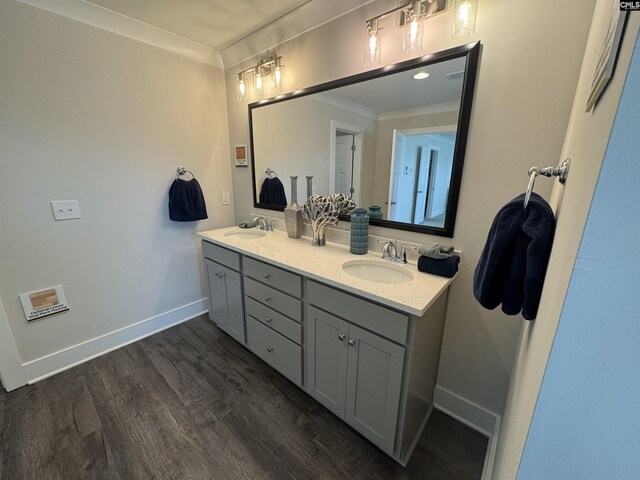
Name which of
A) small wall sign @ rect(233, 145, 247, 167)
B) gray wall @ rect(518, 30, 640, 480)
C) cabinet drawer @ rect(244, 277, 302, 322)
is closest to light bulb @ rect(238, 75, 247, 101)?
small wall sign @ rect(233, 145, 247, 167)

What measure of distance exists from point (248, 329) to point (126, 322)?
1076mm

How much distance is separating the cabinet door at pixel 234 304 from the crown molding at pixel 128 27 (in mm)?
1745

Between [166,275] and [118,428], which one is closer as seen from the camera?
[118,428]

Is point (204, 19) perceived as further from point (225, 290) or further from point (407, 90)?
point (225, 290)

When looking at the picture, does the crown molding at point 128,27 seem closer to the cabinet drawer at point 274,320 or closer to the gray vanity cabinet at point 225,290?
the gray vanity cabinet at point 225,290

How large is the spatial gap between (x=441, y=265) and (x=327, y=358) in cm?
76

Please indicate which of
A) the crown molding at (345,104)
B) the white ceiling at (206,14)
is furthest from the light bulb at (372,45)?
the white ceiling at (206,14)

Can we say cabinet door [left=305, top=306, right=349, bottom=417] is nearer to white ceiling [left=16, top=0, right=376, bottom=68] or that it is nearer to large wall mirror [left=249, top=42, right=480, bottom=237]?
large wall mirror [left=249, top=42, right=480, bottom=237]

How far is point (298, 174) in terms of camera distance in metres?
2.04

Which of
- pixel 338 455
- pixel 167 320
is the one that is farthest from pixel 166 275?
pixel 338 455

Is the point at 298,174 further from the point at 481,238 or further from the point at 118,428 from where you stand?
the point at 118,428

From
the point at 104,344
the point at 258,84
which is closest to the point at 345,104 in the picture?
the point at 258,84

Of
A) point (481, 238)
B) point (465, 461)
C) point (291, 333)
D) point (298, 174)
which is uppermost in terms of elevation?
point (298, 174)

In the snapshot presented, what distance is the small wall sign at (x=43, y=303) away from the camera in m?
1.66
